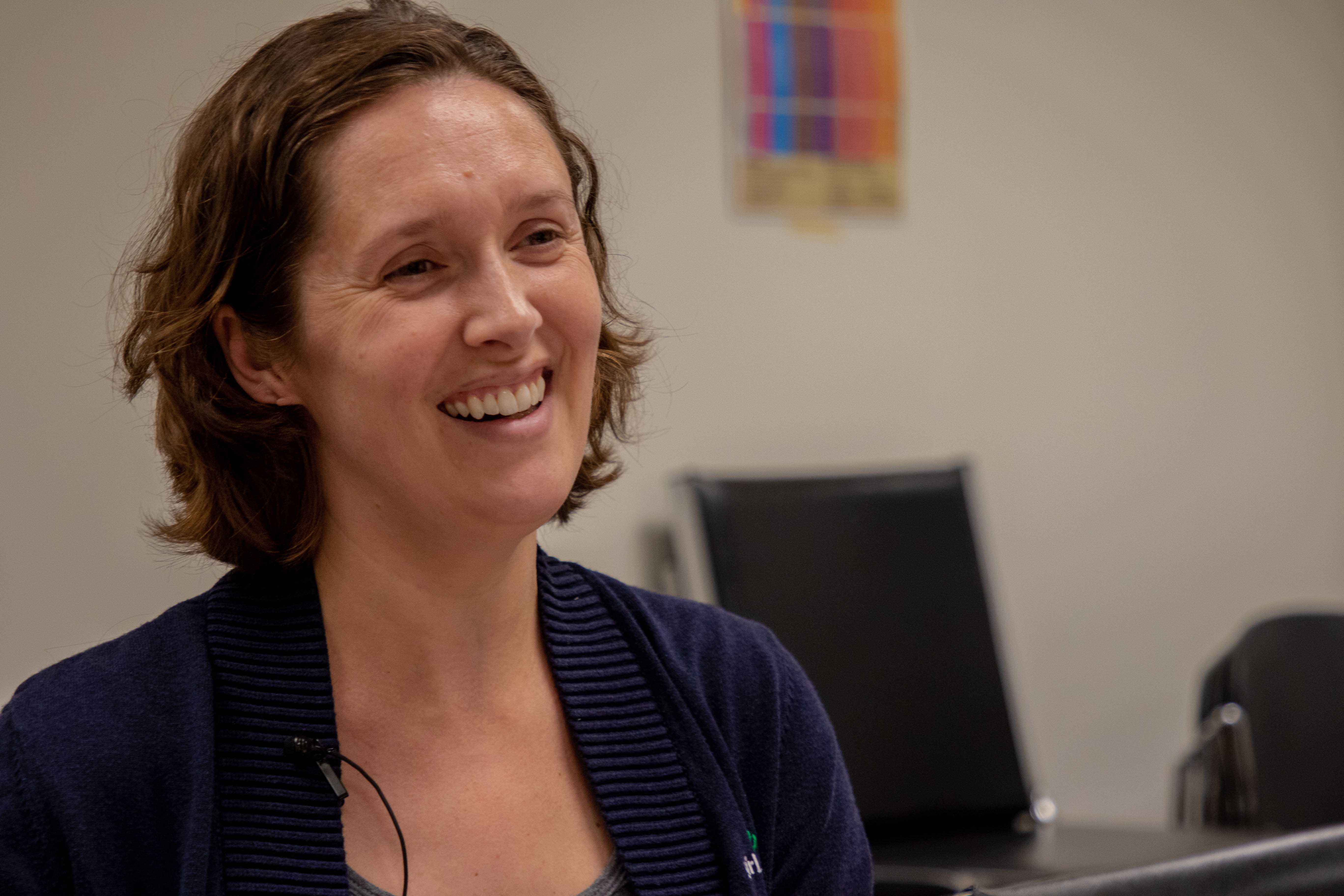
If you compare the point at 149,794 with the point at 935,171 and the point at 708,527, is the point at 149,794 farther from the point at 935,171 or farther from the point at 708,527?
the point at 935,171

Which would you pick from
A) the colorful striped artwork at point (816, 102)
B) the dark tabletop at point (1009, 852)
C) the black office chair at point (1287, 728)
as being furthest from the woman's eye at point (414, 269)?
the black office chair at point (1287, 728)

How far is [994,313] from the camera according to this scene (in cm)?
270

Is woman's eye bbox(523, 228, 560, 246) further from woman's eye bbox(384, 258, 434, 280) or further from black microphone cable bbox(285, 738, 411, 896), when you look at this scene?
black microphone cable bbox(285, 738, 411, 896)

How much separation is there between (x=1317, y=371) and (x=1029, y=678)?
3.59ft

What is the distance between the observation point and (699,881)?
115 cm

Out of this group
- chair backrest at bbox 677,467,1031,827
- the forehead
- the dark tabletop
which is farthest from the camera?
chair backrest at bbox 677,467,1031,827

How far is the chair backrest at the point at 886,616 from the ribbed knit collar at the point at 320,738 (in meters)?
0.89

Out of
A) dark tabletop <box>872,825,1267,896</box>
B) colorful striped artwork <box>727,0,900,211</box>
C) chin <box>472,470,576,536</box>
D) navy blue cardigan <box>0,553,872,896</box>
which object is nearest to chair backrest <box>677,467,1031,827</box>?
dark tabletop <box>872,825,1267,896</box>

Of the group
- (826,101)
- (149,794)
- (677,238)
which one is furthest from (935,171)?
(149,794)

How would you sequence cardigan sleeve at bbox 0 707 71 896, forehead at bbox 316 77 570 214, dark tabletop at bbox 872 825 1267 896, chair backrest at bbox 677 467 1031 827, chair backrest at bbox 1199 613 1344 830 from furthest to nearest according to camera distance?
chair backrest at bbox 1199 613 1344 830
chair backrest at bbox 677 467 1031 827
dark tabletop at bbox 872 825 1267 896
forehead at bbox 316 77 570 214
cardigan sleeve at bbox 0 707 71 896

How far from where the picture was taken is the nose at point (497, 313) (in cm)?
109

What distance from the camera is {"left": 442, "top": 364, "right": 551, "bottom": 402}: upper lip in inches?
43.6

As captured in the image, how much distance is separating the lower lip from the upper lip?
18 mm

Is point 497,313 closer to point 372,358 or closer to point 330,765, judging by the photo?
point 372,358
